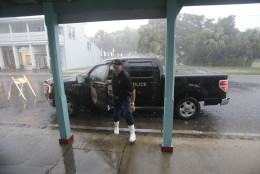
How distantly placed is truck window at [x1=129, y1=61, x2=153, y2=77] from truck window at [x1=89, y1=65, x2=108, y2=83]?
2.70 ft

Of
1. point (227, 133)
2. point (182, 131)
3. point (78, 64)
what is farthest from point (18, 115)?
point (78, 64)

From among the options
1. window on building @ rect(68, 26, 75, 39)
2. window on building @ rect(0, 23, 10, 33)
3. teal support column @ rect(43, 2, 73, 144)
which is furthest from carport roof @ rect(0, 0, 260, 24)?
window on building @ rect(0, 23, 10, 33)

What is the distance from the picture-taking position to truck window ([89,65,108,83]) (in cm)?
468

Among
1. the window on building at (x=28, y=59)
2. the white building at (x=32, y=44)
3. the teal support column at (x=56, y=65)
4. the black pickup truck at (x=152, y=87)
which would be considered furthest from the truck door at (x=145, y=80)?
the window on building at (x=28, y=59)

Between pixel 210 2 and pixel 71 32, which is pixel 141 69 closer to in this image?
pixel 210 2

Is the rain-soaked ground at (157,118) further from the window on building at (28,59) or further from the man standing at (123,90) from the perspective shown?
the window on building at (28,59)

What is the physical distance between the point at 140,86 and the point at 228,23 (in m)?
22.6

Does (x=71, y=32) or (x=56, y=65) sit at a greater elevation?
(x=71, y=32)

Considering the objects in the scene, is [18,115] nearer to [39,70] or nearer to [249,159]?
[249,159]

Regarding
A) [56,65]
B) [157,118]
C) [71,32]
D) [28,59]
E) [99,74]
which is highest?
[71,32]

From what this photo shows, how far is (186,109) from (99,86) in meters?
2.69

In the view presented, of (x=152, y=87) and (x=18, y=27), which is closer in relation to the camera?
(x=152, y=87)

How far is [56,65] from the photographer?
10.0 feet

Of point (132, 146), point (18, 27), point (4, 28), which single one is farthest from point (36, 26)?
point (132, 146)
